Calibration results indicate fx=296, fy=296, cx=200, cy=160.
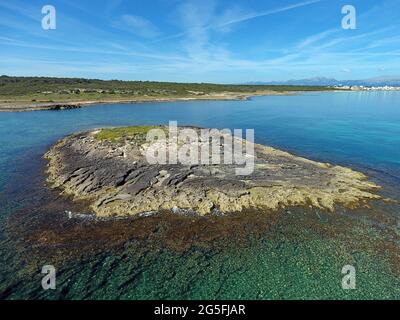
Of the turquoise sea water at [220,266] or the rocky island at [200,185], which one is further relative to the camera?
the rocky island at [200,185]

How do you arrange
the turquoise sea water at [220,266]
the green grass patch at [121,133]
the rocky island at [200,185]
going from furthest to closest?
the green grass patch at [121,133] → the rocky island at [200,185] → the turquoise sea water at [220,266]

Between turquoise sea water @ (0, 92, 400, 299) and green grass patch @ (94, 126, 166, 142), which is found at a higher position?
green grass patch @ (94, 126, 166, 142)

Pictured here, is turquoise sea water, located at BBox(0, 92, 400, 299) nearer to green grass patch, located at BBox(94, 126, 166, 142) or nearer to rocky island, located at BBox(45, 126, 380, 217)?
rocky island, located at BBox(45, 126, 380, 217)

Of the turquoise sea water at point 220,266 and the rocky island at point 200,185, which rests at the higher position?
the rocky island at point 200,185

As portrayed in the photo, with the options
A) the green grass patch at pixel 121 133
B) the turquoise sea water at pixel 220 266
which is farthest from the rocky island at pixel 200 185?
the green grass patch at pixel 121 133

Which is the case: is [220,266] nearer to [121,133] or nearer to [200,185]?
[200,185]

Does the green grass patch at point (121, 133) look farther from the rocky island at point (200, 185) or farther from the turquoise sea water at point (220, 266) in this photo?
the turquoise sea water at point (220, 266)

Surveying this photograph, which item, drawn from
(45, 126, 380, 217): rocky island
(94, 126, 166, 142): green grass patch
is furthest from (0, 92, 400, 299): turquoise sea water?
(94, 126, 166, 142): green grass patch

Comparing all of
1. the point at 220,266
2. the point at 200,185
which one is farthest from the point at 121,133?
the point at 220,266
